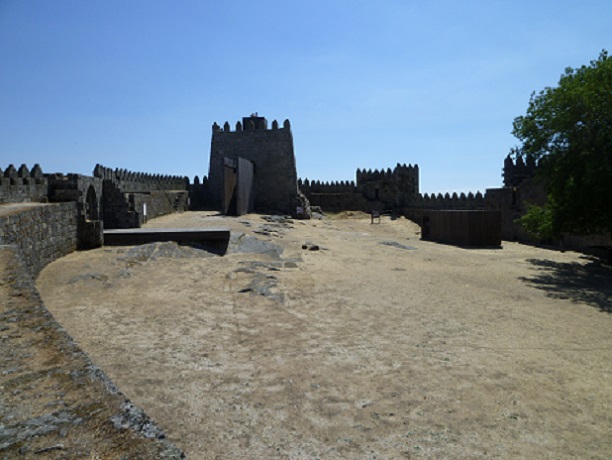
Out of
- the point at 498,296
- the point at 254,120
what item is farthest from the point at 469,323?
the point at 254,120

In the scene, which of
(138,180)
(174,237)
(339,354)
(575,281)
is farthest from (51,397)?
(138,180)

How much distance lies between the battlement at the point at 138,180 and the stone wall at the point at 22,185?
4.50 m

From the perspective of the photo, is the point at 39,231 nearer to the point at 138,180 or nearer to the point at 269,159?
the point at 138,180

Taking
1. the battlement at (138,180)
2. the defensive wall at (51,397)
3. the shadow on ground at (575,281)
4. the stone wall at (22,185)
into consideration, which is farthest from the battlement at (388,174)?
the defensive wall at (51,397)

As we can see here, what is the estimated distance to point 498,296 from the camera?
31.9ft

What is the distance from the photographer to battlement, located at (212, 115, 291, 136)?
2830cm

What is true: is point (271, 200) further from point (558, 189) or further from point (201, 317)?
point (201, 317)

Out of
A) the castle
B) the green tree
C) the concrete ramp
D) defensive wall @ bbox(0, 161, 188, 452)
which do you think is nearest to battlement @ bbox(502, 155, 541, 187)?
the castle

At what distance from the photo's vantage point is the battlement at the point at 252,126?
28.3 m

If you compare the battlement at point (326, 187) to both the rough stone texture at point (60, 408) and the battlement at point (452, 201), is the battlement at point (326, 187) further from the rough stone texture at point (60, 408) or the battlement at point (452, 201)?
the rough stone texture at point (60, 408)

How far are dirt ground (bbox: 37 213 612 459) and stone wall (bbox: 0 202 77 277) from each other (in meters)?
0.38

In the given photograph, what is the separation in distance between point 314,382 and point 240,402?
883mm

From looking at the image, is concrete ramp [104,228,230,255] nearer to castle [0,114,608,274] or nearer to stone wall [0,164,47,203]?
castle [0,114,608,274]

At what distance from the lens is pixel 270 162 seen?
28.4m
